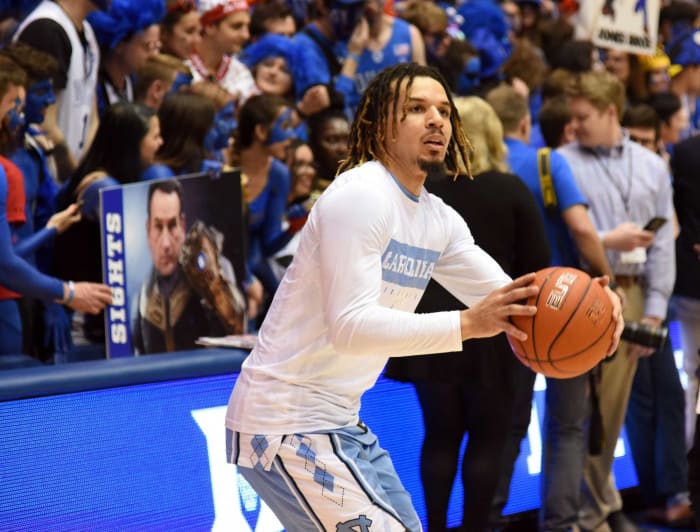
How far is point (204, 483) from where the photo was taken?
461 cm

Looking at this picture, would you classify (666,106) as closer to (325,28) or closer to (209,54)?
(325,28)

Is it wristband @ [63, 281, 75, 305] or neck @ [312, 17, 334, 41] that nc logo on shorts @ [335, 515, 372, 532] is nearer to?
wristband @ [63, 281, 75, 305]

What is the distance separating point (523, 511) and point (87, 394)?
92.6 inches

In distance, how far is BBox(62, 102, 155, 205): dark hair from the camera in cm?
544

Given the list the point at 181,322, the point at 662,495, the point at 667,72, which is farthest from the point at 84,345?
the point at 667,72

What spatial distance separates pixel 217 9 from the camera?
276 inches

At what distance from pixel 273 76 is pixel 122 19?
1.35 m

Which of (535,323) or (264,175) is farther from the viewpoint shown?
(264,175)

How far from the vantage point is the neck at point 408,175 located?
3262mm

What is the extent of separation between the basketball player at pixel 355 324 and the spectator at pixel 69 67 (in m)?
2.72

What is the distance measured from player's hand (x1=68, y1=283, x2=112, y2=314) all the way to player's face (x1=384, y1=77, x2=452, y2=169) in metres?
2.21

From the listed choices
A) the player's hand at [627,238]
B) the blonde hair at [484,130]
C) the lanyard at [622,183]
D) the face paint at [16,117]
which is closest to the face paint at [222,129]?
the face paint at [16,117]

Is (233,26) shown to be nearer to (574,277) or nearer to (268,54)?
(268,54)

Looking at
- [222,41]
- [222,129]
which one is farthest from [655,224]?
[222,41]
